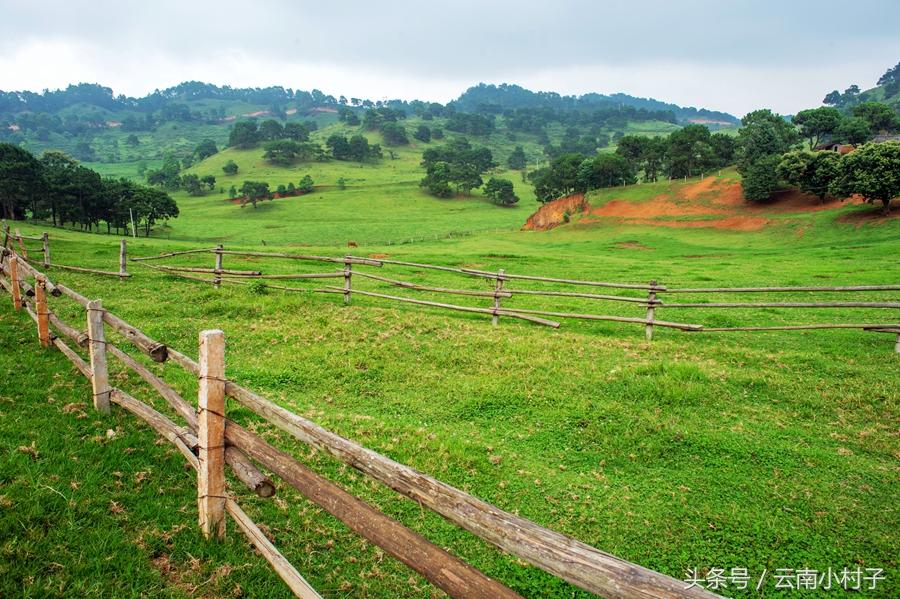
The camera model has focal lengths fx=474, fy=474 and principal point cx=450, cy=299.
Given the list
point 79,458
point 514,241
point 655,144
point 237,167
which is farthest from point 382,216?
point 79,458

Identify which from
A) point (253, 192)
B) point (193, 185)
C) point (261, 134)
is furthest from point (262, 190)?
point (261, 134)

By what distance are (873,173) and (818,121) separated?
47435mm

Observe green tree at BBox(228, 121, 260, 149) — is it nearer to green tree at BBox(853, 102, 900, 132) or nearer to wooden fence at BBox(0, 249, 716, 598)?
green tree at BBox(853, 102, 900, 132)

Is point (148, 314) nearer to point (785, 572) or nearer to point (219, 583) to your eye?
point (219, 583)

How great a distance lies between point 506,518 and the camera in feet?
7.15

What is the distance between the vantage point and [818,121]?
69000 mm

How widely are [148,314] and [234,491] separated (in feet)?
26.9

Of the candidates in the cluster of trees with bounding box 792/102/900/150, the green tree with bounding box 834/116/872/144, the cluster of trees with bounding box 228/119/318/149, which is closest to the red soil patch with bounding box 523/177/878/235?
the green tree with bounding box 834/116/872/144

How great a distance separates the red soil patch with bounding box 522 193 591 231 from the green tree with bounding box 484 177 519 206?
76.5 ft

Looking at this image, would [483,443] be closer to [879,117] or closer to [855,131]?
[855,131]

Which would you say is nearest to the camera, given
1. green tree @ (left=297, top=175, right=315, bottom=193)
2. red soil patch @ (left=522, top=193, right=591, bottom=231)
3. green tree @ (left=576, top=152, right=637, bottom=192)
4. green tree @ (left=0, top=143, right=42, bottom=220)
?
green tree @ (left=0, top=143, right=42, bottom=220)

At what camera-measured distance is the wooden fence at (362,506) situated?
192 cm

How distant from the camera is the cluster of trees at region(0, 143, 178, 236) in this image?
160 ft

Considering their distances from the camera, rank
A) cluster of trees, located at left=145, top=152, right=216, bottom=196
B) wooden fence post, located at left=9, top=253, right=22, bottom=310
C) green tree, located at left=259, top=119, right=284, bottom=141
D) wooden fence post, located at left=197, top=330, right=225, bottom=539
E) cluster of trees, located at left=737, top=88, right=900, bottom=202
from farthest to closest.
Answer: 1. green tree, located at left=259, top=119, right=284, bottom=141
2. cluster of trees, located at left=145, top=152, right=216, bottom=196
3. cluster of trees, located at left=737, top=88, right=900, bottom=202
4. wooden fence post, located at left=9, top=253, right=22, bottom=310
5. wooden fence post, located at left=197, top=330, right=225, bottom=539
